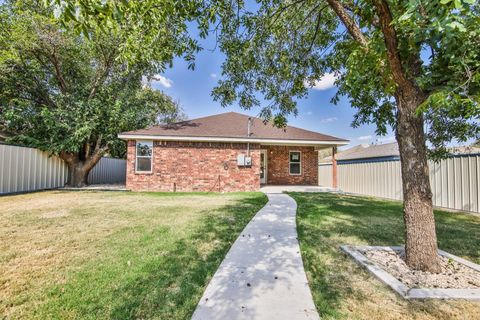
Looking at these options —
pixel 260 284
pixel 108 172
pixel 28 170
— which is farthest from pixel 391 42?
pixel 108 172

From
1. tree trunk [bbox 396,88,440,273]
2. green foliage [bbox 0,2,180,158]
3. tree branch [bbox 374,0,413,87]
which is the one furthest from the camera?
green foliage [bbox 0,2,180,158]

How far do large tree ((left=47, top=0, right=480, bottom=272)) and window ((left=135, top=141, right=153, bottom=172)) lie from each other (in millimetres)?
7526

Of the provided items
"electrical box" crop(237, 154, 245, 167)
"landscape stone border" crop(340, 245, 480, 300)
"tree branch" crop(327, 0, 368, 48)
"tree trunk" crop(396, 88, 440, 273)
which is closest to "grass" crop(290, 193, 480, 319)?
"landscape stone border" crop(340, 245, 480, 300)

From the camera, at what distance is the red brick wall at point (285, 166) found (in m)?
15.4

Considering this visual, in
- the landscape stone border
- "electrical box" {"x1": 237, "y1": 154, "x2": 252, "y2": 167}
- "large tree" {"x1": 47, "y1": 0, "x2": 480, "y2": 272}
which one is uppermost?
"large tree" {"x1": 47, "y1": 0, "x2": 480, "y2": 272}

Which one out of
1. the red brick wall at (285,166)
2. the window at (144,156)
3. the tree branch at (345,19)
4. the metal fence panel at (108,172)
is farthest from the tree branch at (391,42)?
the metal fence panel at (108,172)

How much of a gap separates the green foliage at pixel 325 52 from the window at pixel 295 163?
30.1 ft

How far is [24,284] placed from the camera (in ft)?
A: 9.30

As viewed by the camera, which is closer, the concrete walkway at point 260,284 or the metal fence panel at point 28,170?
the concrete walkway at point 260,284

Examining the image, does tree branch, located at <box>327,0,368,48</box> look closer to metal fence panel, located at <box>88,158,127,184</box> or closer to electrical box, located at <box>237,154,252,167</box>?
electrical box, located at <box>237,154,252,167</box>

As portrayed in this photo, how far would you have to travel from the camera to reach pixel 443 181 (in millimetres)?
8570

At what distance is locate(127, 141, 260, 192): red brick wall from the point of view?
12.3 meters

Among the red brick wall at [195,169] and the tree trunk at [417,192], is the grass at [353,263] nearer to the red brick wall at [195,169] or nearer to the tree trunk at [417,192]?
the tree trunk at [417,192]

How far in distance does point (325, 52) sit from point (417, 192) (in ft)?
14.5
